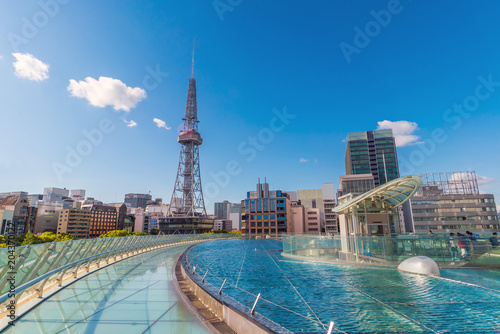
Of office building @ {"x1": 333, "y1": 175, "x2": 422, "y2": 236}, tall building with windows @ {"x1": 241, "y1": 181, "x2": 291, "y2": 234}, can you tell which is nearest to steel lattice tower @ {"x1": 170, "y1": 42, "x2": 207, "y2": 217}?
tall building with windows @ {"x1": 241, "y1": 181, "x2": 291, "y2": 234}

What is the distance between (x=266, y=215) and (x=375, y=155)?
60.2 meters

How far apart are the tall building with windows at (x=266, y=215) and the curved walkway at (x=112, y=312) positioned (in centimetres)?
8999

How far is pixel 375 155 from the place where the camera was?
12306 cm

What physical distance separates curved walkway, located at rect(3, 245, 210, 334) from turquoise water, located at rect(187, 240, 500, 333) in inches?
76.0

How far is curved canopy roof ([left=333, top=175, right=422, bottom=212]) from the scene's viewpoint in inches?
760

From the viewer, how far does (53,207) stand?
128125 mm

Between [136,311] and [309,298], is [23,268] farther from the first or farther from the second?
[309,298]

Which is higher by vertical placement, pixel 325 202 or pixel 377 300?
pixel 325 202

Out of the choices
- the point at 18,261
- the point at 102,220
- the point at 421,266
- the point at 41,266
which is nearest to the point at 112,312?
the point at 18,261

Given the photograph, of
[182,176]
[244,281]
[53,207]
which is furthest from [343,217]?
[53,207]

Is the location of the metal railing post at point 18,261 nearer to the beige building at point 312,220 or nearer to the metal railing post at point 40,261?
the metal railing post at point 40,261

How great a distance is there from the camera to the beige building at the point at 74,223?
10862 cm

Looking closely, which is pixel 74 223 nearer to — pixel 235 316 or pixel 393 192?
pixel 393 192

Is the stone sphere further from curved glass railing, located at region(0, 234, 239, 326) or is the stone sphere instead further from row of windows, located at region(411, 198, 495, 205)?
row of windows, located at region(411, 198, 495, 205)
